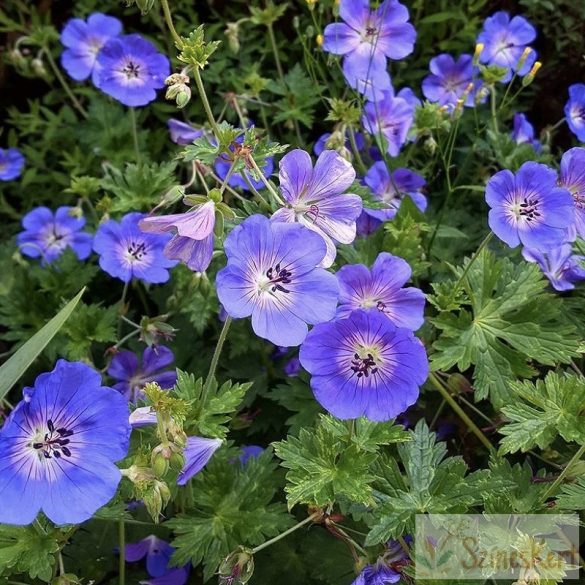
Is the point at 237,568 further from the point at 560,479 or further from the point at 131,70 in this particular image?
the point at 131,70

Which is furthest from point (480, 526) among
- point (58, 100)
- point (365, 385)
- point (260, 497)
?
point (58, 100)

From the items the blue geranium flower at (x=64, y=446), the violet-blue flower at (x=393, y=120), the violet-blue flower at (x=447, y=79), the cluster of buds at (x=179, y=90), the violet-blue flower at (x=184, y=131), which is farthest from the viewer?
the violet-blue flower at (x=447, y=79)

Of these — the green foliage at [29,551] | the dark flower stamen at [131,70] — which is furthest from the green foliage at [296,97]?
the green foliage at [29,551]

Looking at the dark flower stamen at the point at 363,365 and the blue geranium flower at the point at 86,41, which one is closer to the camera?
the dark flower stamen at the point at 363,365

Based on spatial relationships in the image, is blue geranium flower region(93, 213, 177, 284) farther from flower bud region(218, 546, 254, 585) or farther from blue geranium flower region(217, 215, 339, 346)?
flower bud region(218, 546, 254, 585)

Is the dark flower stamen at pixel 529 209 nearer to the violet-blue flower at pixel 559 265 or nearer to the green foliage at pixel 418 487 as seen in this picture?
the violet-blue flower at pixel 559 265

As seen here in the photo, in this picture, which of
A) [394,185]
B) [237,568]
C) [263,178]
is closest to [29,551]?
[237,568]
